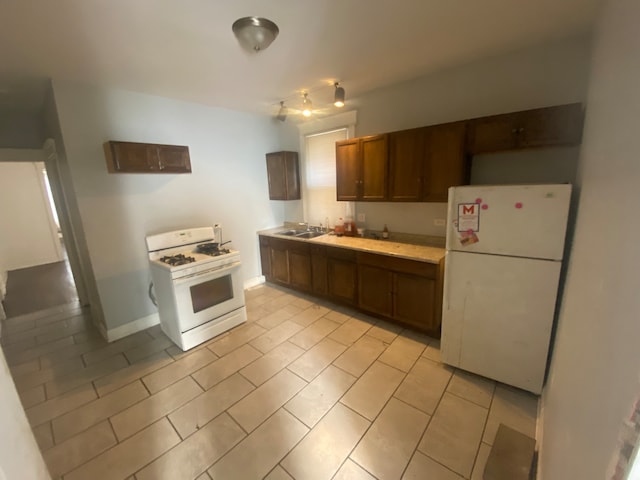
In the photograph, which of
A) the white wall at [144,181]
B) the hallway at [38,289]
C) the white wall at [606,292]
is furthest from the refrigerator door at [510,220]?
the hallway at [38,289]

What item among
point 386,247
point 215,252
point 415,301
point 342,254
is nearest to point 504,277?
point 415,301

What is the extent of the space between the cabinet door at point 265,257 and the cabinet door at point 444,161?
2514 millimetres

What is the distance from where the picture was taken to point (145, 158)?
2760mm

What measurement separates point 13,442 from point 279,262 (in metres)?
3.38

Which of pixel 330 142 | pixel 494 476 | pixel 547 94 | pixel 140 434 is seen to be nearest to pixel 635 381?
pixel 494 476

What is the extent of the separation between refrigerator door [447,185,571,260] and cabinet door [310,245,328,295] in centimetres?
168

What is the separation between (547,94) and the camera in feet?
7.25

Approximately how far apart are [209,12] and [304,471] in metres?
2.84

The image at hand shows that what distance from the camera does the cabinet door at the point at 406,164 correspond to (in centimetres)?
267

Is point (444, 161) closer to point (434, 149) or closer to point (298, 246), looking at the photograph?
point (434, 149)

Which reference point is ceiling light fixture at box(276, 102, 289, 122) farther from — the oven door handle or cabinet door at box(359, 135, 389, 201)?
the oven door handle

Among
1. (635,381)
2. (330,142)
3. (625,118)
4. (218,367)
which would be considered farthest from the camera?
(330,142)

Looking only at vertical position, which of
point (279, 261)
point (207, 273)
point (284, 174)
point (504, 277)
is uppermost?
point (284, 174)

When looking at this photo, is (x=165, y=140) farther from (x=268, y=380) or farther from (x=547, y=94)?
(x=547, y=94)
